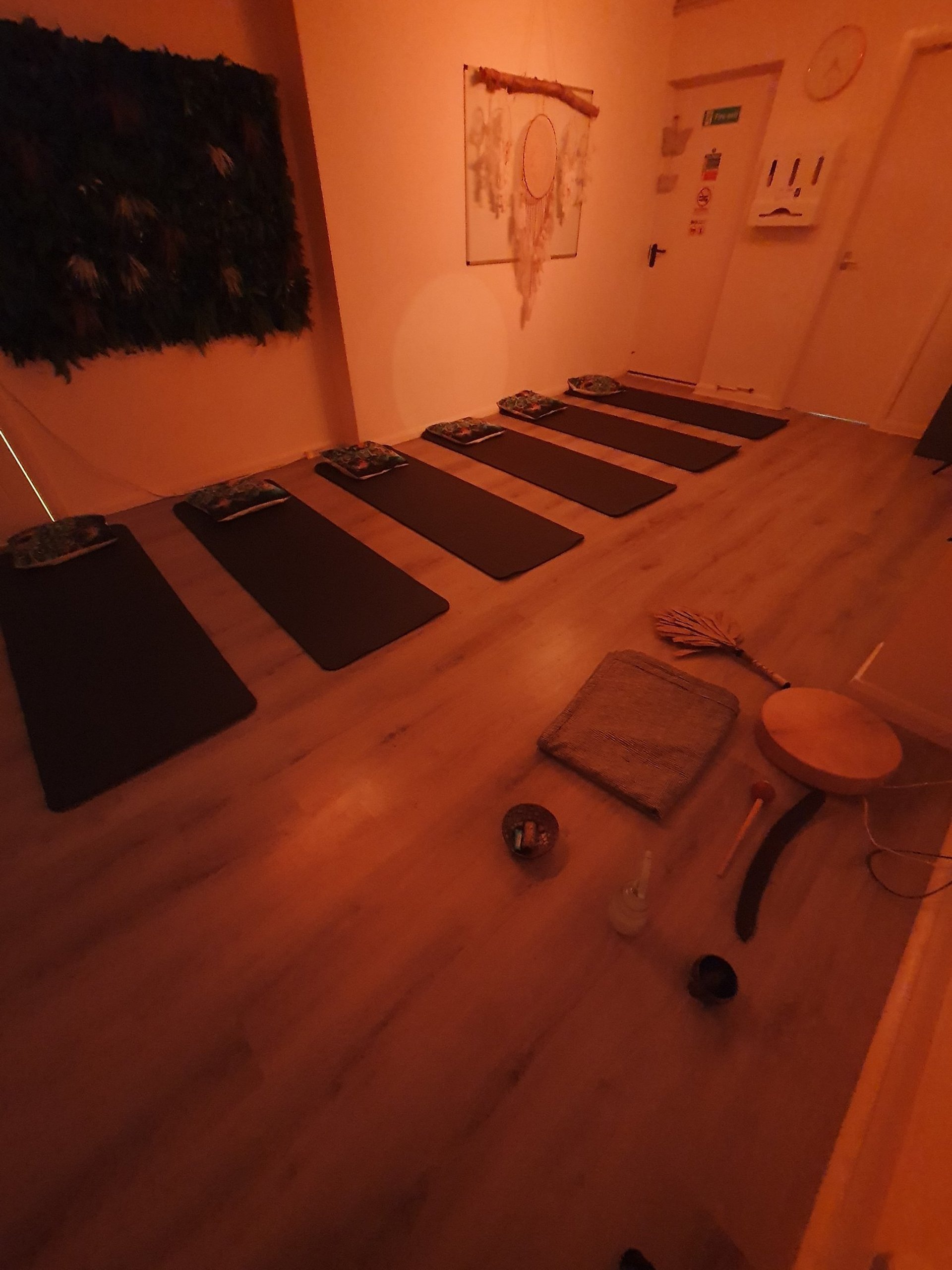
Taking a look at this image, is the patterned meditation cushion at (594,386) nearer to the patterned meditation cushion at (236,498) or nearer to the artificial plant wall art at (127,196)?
the artificial plant wall art at (127,196)

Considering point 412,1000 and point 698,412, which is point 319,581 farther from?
point 698,412

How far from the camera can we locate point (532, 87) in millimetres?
3322

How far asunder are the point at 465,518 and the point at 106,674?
167 cm

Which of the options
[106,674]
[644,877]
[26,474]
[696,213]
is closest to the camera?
[644,877]

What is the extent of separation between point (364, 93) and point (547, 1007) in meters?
3.89

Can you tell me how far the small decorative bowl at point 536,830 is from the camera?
1.31m

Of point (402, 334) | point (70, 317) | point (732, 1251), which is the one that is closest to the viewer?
point (732, 1251)

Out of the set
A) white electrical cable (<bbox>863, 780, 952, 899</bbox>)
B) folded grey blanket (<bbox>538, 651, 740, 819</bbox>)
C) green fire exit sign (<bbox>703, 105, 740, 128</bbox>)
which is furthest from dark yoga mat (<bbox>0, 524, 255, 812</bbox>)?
green fire exit sign (<bbox>703, 105, 740, 128</bbox>)

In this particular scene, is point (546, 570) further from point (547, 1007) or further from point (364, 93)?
point (364, 93)

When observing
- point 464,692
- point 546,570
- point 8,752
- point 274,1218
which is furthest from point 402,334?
point 274,1218

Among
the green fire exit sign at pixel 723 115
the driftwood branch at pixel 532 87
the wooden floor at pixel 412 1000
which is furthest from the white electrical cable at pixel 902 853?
the green fire exit sign at pixel 723 115

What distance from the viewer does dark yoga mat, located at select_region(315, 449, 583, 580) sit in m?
2.47

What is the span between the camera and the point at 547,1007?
110 centimetres

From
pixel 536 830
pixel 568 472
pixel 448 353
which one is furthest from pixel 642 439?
pixel 536 830
